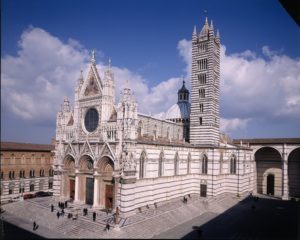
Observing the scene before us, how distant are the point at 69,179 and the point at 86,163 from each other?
3307mm

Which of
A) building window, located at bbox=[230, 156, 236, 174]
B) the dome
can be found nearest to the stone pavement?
building window, located at bbox=[230, 156, 236, 174]

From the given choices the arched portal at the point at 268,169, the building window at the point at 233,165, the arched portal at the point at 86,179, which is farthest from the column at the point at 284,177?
the arched portal at the point at 86,179

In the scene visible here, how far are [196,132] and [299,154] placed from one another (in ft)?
50.2

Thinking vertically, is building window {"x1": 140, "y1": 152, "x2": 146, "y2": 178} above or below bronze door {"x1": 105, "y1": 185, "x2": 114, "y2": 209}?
above

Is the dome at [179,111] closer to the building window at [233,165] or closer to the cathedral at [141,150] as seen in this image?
the cathedral at [141,150]

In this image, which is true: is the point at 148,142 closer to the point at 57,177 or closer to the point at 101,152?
the point at 101,152

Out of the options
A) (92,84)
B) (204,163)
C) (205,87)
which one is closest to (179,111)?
(205,87)

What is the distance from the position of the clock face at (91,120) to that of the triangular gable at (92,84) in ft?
6.10

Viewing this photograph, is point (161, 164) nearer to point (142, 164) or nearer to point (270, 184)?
point (142, 164)

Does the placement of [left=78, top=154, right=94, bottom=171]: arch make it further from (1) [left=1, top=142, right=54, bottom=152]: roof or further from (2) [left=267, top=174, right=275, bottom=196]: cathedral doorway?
(2) [left=267, top=174, right=275, bottom=196]: cathedral doorway

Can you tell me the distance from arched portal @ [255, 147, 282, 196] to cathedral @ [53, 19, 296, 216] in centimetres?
146

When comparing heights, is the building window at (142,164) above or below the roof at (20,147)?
below

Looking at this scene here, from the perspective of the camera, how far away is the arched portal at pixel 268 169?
132ft

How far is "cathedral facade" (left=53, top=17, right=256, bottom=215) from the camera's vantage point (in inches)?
990
